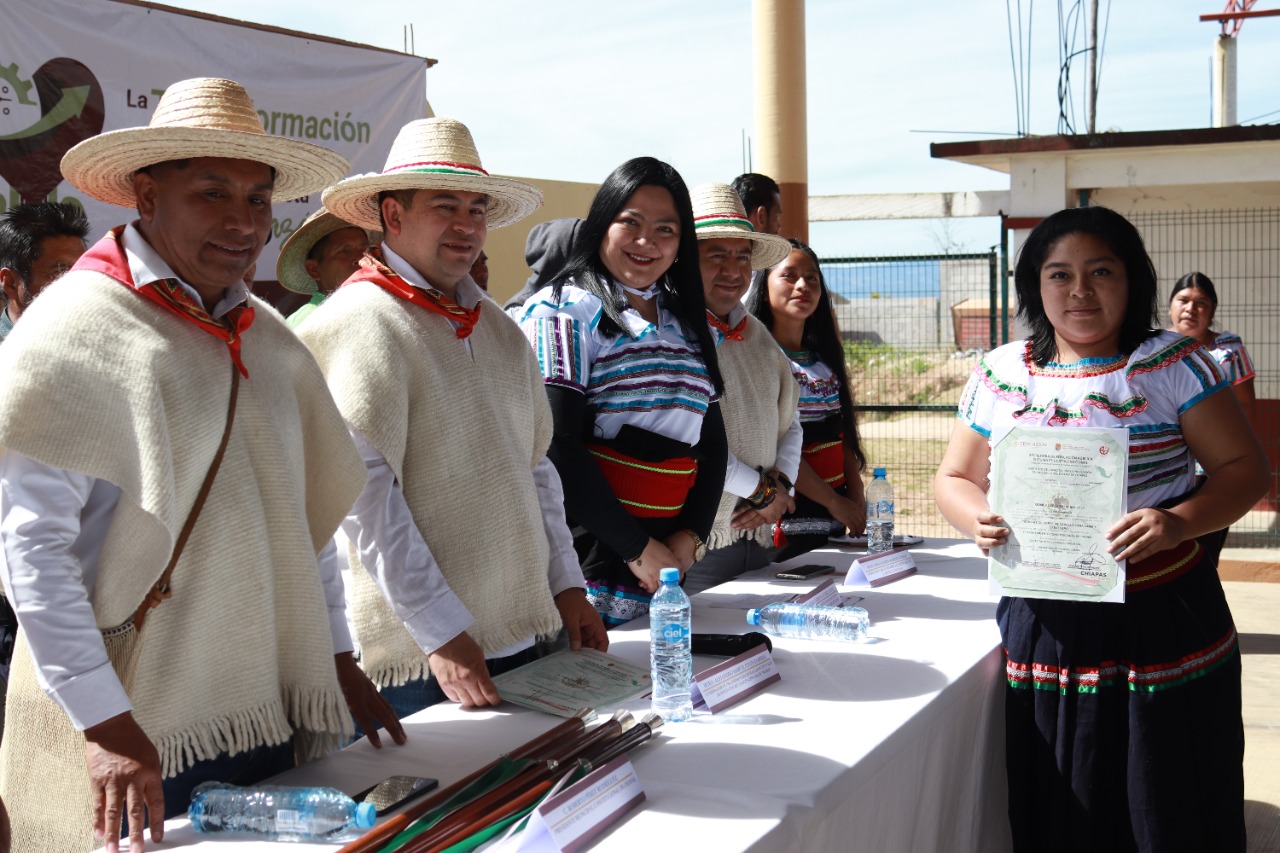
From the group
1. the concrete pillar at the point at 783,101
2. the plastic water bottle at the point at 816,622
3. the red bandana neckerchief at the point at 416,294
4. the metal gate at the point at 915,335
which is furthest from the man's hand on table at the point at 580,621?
the concrete pillar at the point at 783,101

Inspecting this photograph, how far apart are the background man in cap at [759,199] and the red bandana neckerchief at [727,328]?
94cm

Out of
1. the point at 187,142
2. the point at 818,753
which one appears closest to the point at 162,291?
the point at 187,142

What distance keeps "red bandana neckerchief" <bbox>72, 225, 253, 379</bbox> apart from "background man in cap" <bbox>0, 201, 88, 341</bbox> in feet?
6.00

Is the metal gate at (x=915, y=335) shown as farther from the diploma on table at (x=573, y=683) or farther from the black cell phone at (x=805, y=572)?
the diploma on table at (x=573, y=683)

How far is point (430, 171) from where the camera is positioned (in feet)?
7.14

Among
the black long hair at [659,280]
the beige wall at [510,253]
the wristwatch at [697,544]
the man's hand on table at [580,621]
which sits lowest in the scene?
the man's hand on table at [580,621]

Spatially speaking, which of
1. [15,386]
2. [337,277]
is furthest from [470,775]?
[337,277]

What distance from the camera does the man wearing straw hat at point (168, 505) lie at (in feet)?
4.87

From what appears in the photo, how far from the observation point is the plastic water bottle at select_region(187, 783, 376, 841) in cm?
152

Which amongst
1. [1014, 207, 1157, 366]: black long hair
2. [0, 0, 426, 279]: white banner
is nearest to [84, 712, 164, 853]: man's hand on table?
[1014, 207, 1157, 366]: black long hair

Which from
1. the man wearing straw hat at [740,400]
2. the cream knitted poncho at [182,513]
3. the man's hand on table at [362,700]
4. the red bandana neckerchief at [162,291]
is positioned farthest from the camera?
the man wearing straw hat at [740,400]

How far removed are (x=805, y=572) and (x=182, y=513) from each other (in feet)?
6.68

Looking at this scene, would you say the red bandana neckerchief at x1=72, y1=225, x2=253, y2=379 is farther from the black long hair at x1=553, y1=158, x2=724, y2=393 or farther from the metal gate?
the metal gate

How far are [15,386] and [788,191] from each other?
7.71 m
